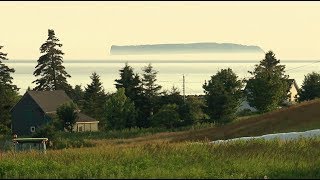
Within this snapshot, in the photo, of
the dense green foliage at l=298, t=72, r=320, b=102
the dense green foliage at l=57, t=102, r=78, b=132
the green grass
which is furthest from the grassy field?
the dense green foliage at l=298, t=72, r=320, b=102

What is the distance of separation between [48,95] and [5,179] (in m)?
63.6

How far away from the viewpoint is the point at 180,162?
16375 mm

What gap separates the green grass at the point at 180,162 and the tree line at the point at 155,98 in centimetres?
3982

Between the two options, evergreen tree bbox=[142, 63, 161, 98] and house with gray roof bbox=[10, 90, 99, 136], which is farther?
house with gray roof bbox=[10, 90, 99, 136]

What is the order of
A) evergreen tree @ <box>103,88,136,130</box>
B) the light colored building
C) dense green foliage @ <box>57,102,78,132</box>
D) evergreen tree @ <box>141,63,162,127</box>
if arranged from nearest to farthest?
dense green foliage @ <box>57,102,78,132</box> → evergreen tree @ <box>103,88,136,130</box> → evergreen tree @ <box>141,63,162,127</box> → the light colored building

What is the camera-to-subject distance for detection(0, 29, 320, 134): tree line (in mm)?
60562

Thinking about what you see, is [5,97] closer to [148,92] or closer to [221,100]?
[148,92]

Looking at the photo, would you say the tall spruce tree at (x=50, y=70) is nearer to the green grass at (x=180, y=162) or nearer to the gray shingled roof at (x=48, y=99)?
the gray shingled roof at (x=48, y=99)

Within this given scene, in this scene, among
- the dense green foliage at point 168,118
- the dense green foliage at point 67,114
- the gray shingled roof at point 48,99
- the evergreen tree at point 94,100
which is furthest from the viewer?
the evergreen tree at point 94,100

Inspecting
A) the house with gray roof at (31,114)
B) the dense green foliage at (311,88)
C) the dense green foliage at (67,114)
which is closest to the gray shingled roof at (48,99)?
the house with gray roof at (31,114)

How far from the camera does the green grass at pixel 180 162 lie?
14.5 meters

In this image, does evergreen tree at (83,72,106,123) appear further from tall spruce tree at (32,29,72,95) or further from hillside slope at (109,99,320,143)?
hillside slope at (109,99,320,143)

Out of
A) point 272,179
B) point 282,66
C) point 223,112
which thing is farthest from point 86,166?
point 282,66

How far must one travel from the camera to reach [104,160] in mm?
16703
